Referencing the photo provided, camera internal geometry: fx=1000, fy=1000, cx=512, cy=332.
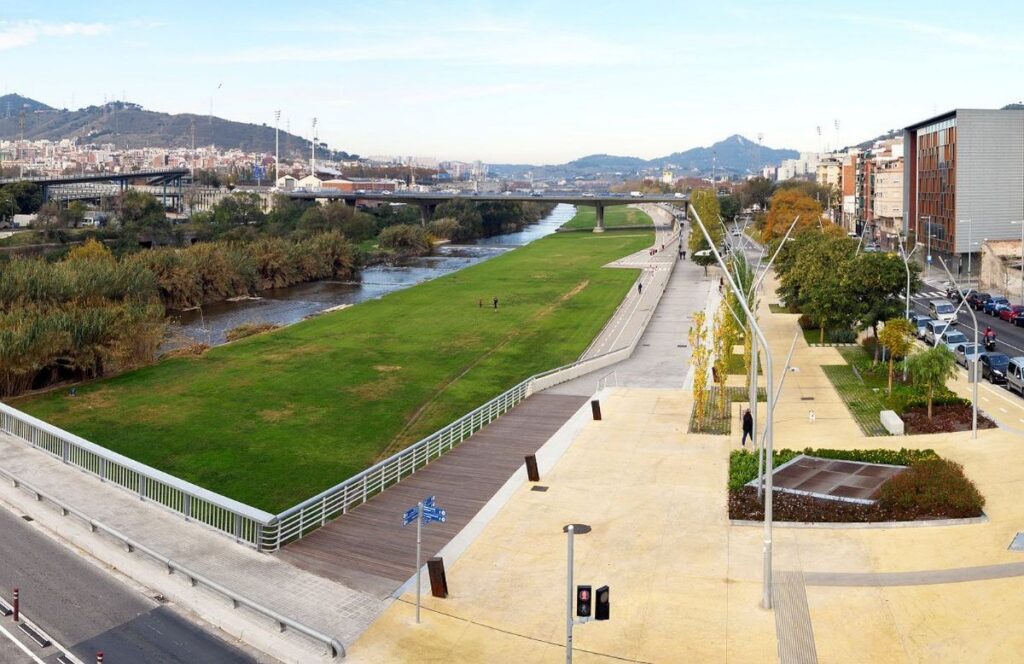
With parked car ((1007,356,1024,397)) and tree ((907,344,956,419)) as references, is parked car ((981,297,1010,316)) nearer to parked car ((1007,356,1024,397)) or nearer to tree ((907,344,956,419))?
parked car ((1007,356,1024,397))

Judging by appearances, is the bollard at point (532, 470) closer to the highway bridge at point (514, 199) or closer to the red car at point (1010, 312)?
the red car at point (1010, 312)

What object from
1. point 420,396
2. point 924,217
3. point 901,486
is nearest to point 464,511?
point 901,486

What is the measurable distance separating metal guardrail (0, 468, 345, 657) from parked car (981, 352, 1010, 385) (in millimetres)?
33453

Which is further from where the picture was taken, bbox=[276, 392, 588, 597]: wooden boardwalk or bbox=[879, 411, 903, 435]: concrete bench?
bbox=[879, 411, 903, 435]: concrete bench

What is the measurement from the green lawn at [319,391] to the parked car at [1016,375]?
2129cm

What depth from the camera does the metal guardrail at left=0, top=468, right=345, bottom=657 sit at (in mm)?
17781

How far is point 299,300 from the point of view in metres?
89.2

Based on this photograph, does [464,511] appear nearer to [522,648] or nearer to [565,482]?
[565,482]

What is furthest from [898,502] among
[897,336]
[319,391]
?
[319,391]

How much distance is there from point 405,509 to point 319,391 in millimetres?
20843

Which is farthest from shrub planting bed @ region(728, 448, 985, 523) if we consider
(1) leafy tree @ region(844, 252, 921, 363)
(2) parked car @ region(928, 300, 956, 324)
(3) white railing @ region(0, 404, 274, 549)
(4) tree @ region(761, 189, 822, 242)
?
(4) tree @ region(761, 189, 822, 242)

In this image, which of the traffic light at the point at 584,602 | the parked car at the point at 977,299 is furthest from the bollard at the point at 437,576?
the parked car at the point at 977,299

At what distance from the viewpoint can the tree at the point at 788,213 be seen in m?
105

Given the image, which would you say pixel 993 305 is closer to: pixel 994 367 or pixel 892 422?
pixel 994 367
